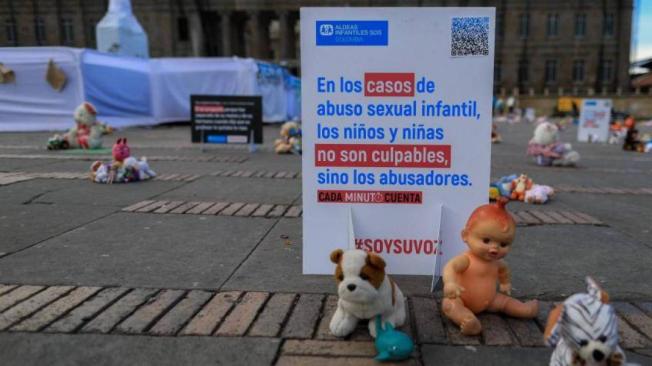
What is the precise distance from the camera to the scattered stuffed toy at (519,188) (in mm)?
6148

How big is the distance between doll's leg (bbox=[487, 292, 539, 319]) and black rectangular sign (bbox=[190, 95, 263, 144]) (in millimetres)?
9374

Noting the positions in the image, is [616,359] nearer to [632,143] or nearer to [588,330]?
[588,330]

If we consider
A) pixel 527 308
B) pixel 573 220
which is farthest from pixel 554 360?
pixel 573 220

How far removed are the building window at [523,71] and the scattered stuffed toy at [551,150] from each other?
61043mm

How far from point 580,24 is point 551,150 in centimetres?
6456

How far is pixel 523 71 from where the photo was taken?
6638 centimetres

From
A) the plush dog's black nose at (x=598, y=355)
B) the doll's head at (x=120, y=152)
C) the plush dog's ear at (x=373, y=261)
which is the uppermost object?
the doll's head at (x=120, y=152)

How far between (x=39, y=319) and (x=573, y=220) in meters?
4.57

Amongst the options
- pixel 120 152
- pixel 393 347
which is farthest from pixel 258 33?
pixel 393 347

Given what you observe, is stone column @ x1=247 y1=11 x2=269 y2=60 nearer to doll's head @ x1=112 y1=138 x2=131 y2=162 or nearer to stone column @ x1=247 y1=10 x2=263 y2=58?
stone column @ x1=247 y1=10 x2=263 y2=58

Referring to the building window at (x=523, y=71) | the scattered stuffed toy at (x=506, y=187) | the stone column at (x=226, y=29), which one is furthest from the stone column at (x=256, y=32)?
the scattered stuffed toy at (x=506, y=187)

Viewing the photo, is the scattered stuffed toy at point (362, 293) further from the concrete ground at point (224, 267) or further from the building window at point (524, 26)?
the building window at point (524, 26)

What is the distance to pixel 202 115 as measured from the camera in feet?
38.7

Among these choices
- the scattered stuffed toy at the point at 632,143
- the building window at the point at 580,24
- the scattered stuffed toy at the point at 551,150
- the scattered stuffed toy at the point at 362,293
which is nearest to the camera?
the scattered stuffed toy at the point at 362,293
